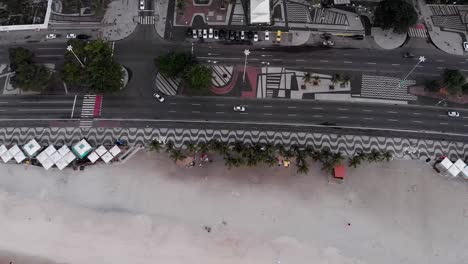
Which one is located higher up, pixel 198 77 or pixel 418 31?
pixel 418 31

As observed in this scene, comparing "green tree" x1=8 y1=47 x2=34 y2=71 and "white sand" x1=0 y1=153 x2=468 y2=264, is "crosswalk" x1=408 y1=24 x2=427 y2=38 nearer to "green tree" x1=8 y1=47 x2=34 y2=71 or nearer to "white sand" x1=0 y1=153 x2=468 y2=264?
"white sand" x1=0 y1=153 x2=468 y2=264

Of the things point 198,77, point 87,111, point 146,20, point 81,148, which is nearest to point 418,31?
point 198,77

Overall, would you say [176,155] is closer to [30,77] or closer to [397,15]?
[30,77]

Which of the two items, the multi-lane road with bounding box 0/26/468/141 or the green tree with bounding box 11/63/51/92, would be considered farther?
the multi-lane road with bounding box 0/26/468/141

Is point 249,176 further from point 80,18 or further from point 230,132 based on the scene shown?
point 80,18

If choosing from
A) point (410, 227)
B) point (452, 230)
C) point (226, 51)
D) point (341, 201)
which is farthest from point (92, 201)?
point (452, 230)

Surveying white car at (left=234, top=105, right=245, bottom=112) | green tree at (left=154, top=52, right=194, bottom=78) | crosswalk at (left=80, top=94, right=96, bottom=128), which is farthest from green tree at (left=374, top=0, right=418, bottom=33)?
crosswalk at (left=80, top=94, right=96, bottom=128)

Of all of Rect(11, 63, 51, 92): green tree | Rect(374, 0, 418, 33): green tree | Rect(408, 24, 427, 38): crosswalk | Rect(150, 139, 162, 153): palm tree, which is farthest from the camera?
Rect(408, 24, 427, 38): crosswalk
